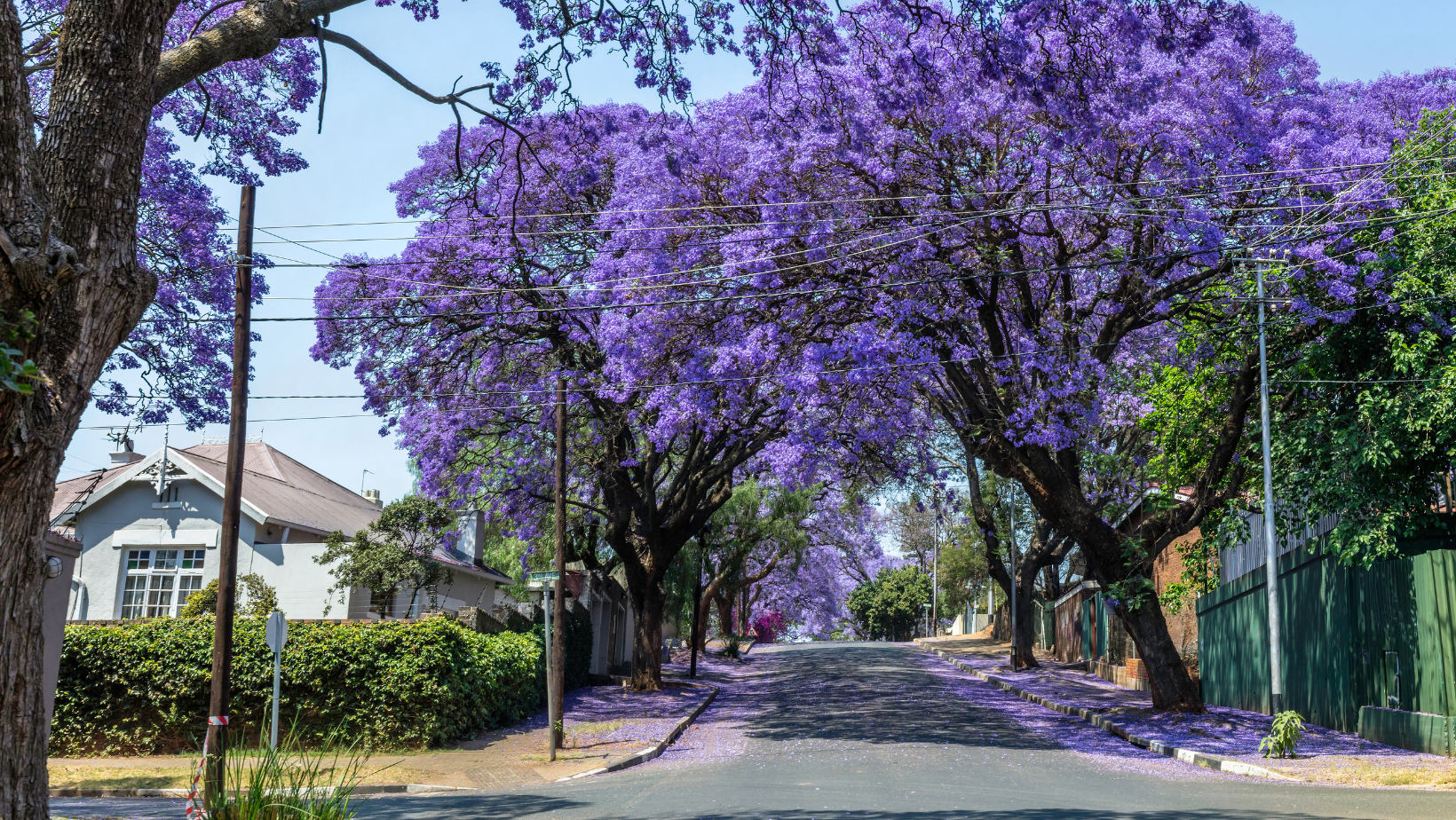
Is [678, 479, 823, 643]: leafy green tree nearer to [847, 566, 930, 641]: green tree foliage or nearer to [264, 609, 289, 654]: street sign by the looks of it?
[264, 609, 289, 654]: street sign

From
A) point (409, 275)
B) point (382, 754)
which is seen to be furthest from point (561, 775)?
point (409, 275)

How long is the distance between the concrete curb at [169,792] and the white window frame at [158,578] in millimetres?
13046

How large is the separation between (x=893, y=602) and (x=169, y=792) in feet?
214

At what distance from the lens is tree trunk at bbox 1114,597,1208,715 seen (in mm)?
19906

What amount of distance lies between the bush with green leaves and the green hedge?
12.0 meters

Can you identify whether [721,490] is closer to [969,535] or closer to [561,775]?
[561,775]

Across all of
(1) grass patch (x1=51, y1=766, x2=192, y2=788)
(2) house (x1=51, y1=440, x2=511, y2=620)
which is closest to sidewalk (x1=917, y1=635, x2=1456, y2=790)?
(1) grass patch (x1=51, y1=766, x2=192, y2=788)

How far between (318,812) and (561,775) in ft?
32.2

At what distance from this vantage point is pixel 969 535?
47375 mm

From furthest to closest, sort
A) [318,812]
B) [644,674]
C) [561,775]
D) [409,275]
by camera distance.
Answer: [644,674], [409,275], [561,775], [318,812]

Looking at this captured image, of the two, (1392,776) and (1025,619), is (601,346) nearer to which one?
(1392,776)

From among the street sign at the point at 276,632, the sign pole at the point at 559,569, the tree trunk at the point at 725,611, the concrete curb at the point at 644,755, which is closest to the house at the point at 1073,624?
the tree trunk at the point at 725,611

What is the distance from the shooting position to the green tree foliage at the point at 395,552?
82.0 feet

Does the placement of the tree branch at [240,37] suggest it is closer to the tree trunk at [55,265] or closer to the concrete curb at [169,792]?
the tree trunk at [55,265]
